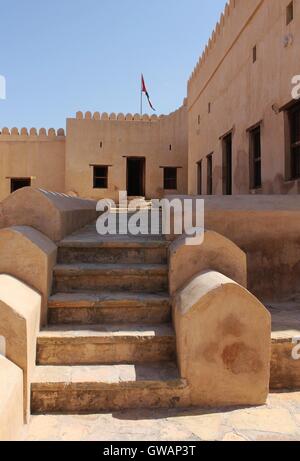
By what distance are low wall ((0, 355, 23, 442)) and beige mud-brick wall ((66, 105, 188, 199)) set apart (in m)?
15.1

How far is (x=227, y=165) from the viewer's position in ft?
35.7

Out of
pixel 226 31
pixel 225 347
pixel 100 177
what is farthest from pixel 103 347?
pixel 100 177

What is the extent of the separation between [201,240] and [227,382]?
1.14 m

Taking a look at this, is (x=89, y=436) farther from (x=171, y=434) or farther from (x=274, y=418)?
(x=274, y=418)

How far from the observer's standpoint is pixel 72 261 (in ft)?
13.2

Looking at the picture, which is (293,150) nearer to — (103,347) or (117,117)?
(103,347)

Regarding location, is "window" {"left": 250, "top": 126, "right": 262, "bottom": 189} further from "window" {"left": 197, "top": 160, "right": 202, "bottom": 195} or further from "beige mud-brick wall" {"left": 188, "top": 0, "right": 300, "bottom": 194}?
"window" {"left": 197, "top": 160, "right": 202, "bottom": 195}

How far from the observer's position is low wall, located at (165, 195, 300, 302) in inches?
169

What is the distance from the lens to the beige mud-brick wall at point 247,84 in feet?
23.5

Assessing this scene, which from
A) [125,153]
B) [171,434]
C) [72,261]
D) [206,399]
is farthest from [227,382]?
[125,153]

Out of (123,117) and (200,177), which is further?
(123,117)

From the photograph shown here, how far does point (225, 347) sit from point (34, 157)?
16.9 m

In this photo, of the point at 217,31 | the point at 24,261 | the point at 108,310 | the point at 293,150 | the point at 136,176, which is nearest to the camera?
the point at 24,261
